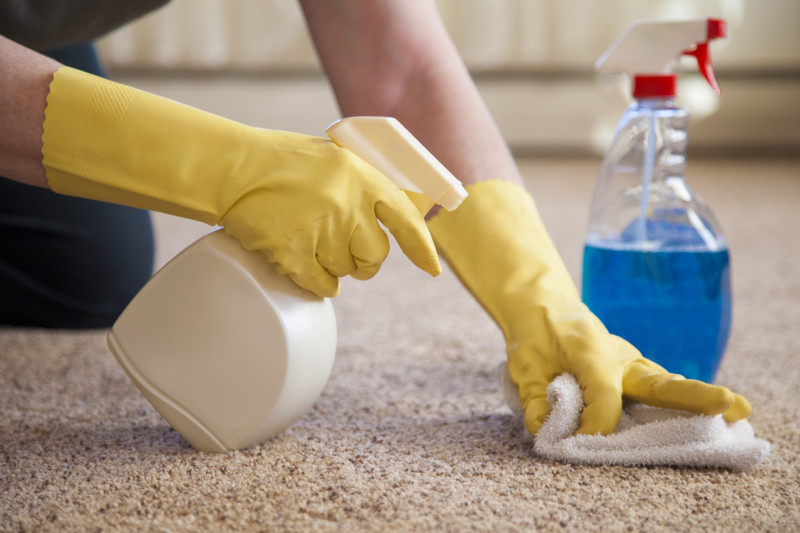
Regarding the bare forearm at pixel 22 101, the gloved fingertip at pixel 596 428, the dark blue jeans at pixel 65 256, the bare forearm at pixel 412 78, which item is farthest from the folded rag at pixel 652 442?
the dark blue jeans at pixel 65 256

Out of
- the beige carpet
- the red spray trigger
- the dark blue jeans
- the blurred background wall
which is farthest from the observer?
the blurred background wall

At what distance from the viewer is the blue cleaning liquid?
0.73 m

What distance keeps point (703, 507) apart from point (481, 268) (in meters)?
0.27

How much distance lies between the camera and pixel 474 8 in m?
2.70

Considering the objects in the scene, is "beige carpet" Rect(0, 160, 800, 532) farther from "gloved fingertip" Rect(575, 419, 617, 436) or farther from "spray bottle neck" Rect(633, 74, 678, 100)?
"spray bottle neck" Rect(633, 74, 678, 100)

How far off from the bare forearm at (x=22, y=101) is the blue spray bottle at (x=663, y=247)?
19.8 inches

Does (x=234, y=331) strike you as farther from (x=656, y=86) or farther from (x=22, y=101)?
(x=656, y=86)

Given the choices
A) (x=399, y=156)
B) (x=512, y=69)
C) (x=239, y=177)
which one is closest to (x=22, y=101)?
(x=239, y=177)

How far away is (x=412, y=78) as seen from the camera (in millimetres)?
768

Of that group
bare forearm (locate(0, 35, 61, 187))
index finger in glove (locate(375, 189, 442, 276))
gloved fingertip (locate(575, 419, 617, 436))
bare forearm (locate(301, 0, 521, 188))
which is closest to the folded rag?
gloved fingertip (locate(575, 419, 617, 436))

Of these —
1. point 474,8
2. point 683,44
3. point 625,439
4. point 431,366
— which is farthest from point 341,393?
point 474,8

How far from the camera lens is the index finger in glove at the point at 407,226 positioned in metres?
0.55

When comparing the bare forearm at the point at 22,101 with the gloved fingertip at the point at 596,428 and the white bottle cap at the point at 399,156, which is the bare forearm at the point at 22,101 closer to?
the white bottle cap at the point at 399,156

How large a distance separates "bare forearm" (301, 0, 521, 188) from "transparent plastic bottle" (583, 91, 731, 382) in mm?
131
